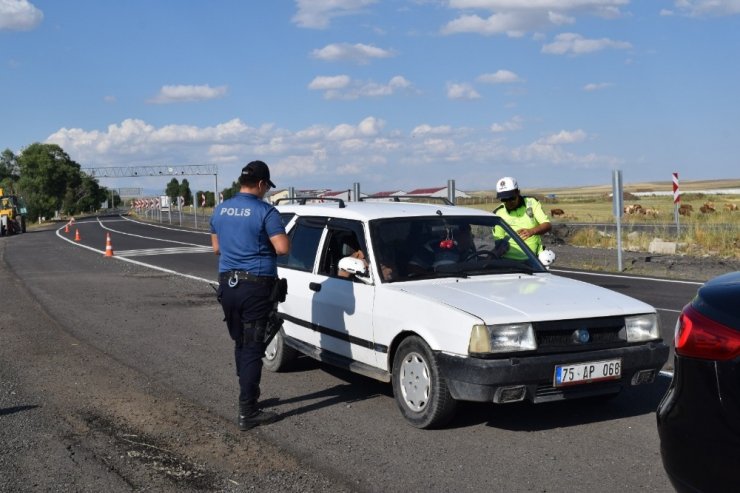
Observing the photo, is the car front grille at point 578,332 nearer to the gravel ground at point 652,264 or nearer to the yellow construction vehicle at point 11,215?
the gravel ground at point 652,264

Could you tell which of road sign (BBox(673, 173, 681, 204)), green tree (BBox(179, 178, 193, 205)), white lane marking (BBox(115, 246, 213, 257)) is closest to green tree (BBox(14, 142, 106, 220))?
green tree (BBox(179, 178, 193, 205))

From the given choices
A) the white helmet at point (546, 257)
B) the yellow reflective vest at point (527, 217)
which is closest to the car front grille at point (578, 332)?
the white helmet at point (546, 257)

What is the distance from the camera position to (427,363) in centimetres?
586

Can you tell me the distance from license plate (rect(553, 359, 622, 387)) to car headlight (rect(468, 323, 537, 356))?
0.84 feet

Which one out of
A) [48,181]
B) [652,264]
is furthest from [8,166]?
[652,264]

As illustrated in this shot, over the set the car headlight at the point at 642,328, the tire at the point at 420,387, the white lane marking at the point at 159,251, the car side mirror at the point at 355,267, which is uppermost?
the car side mirror at the point at 355,267

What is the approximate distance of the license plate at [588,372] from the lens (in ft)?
18.2

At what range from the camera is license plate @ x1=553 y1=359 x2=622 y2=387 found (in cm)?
555

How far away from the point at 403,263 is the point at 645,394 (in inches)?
88.3

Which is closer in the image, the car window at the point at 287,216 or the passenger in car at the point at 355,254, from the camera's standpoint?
the passenger in car at the point at 355,254

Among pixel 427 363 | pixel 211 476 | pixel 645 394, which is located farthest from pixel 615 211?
pixel 211 476

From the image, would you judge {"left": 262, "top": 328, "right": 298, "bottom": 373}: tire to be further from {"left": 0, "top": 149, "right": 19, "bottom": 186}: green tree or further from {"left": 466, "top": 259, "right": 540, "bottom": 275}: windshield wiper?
{"left": 0, "top": 149, "right": 19, "bottom": 186}: green tree

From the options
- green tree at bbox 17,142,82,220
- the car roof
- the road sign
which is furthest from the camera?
green tree at bbox 17,142,82,220

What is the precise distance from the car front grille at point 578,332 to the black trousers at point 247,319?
6.46ft
